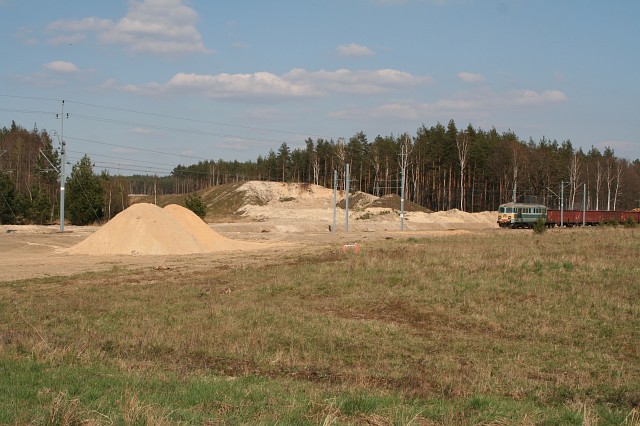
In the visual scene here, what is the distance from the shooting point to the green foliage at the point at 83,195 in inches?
2603

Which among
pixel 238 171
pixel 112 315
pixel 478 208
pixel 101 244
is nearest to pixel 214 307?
pixel 112 315

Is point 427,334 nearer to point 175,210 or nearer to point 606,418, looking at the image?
point 606,418

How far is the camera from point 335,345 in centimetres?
1284

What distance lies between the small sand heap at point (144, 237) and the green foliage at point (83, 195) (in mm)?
27831

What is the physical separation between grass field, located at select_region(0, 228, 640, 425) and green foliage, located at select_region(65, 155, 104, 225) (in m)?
44.8

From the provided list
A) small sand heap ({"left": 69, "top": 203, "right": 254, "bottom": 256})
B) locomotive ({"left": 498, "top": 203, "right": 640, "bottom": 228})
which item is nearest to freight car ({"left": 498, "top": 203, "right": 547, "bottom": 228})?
locomotive ({"left": 498, "top": 203, "right": 640, "bottom": 228})

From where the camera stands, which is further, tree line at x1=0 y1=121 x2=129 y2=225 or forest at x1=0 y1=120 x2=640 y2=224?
forest at x1=0 y1=120 x2=640 y2=224

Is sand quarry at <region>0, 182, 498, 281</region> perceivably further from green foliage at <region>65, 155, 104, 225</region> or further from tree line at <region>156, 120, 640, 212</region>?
tree line at <region>156, 120, 640, 212</region>

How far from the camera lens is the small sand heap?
37688 millimetres

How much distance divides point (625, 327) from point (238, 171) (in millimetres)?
154411

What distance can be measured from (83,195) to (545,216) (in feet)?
189

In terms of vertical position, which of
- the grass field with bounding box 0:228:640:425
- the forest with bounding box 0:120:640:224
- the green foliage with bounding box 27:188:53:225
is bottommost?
the grass field with bounding box 0:228:640:425

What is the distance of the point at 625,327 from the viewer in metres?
14.6

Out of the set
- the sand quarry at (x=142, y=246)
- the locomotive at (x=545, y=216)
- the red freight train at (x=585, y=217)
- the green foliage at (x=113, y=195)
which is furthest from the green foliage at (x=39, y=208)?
the red freight train at (x=585, y=217)
